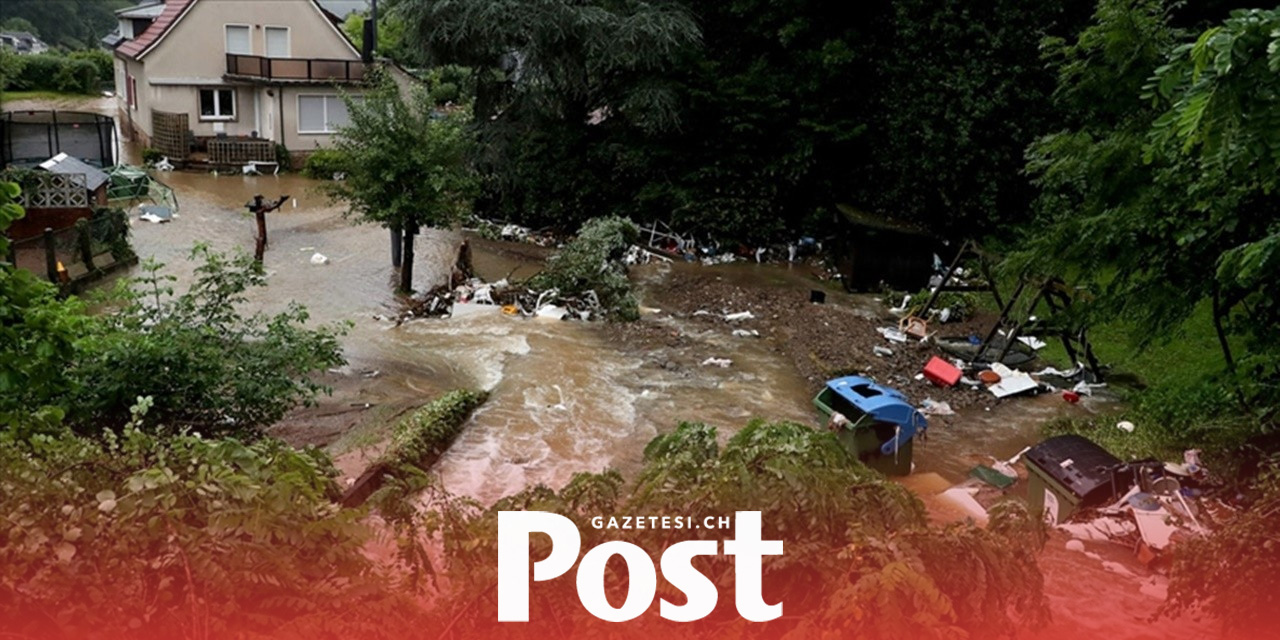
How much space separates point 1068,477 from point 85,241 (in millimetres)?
15197

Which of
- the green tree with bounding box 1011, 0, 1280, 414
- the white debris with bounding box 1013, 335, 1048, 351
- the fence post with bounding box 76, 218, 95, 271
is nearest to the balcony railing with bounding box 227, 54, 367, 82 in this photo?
the fence post with bounding box 76, 218, 95, 271

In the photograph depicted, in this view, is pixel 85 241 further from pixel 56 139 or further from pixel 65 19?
pixel 65 19

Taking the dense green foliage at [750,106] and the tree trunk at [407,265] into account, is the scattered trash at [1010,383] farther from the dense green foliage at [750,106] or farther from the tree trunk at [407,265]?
the tree trunk at [407,265]

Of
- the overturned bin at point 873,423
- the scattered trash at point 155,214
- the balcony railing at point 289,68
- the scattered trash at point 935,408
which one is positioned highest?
the balcony railing at point 289,68

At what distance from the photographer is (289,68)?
29.5 meters

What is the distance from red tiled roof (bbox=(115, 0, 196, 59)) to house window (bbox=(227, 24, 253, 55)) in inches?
51.1

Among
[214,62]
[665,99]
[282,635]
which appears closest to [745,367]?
[665,99]

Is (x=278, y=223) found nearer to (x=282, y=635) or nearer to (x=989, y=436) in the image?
(x=989, y=436)

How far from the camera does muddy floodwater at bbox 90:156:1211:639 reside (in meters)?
7.64

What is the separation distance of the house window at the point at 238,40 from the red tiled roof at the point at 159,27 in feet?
4.26

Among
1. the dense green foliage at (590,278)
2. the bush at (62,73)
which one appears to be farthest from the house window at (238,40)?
the dense green foliage at (590,278)

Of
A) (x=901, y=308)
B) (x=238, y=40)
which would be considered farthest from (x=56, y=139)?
(x=901, y=308)

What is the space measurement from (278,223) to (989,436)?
16.5 metres

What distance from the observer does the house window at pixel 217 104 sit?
98.2 feet
